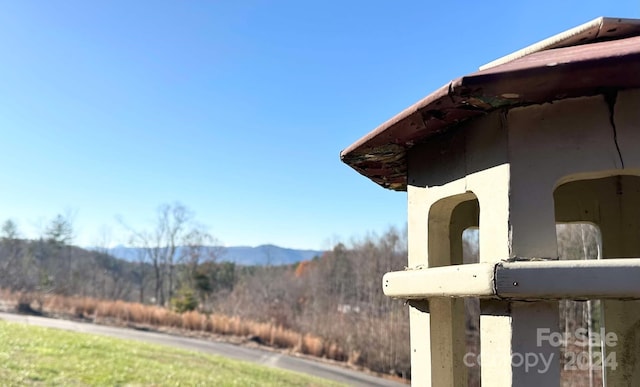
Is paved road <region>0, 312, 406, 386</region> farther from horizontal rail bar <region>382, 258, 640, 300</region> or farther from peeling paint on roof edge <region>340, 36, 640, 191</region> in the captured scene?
horizontal rail bar <region>382, 258, 640, 300</region>

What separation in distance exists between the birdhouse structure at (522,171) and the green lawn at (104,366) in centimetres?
716

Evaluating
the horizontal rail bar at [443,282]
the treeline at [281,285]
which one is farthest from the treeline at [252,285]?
the horizontal rail bar at [443,282]

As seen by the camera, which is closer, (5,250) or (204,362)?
(204,362)

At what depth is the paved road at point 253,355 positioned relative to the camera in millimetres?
17734

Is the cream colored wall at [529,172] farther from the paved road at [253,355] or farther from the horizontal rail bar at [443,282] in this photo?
the paved road at [253,355]

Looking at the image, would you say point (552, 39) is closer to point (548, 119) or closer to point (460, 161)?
point (548, 119)

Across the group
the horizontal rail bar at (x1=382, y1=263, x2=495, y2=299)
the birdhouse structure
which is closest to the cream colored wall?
the birdhouse structure

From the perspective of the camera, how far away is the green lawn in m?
8.33

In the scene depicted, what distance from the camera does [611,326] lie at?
120 inches

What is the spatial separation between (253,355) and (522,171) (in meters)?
18.9

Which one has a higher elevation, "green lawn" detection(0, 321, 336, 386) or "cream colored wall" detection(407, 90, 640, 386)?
"cream colored wall" detection(407, 90, 640, 386)

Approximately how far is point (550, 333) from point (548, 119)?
2.51 ft

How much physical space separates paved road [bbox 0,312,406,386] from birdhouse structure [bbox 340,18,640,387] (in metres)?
15.2

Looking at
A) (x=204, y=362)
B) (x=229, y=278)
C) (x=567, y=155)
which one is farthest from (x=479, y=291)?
(x=229, y=278)
